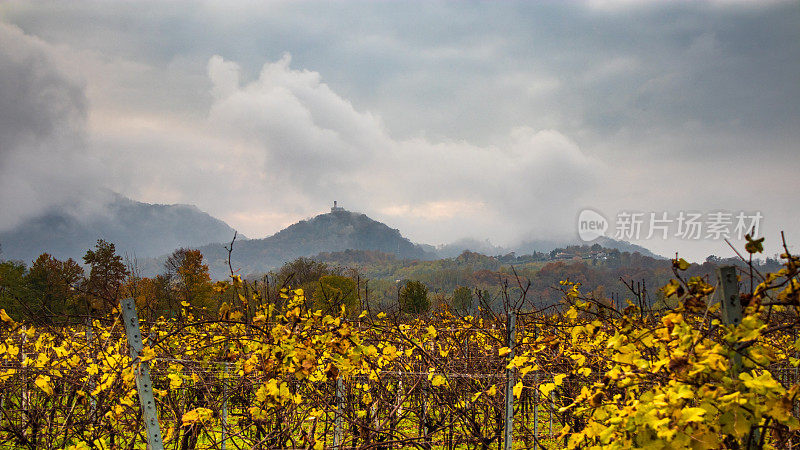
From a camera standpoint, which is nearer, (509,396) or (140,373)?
(140,373)

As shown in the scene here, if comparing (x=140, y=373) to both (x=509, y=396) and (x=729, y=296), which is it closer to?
(x=509, y=396)

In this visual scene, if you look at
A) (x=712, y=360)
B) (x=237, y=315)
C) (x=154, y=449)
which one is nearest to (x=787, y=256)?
(x=712, y=360)

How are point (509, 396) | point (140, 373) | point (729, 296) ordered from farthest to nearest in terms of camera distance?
point (509, 396) < point (140, 373) < point (729, 296)

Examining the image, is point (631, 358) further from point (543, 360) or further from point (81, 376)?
point (81, 376)

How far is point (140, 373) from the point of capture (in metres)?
3.60

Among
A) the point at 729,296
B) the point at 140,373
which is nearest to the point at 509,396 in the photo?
the point at 729,296

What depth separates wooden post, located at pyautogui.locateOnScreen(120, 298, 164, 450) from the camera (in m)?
3.55

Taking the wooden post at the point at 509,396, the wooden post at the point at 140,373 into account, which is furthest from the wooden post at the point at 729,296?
the wooden post at the point at 140,373

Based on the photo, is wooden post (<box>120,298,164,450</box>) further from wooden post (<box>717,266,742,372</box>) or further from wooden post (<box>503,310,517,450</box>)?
wooden post (<box>717,266,742,372</box>)

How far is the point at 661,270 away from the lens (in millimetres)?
166750

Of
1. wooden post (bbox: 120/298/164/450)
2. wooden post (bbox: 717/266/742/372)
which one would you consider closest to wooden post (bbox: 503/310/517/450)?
wooden post (bbox: 717/266/742/372)

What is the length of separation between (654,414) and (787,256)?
34.9 inches

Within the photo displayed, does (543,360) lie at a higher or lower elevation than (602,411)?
lower

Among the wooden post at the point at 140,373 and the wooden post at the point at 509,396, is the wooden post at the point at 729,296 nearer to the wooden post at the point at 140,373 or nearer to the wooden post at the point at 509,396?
the wooden post at the point at 509,396
